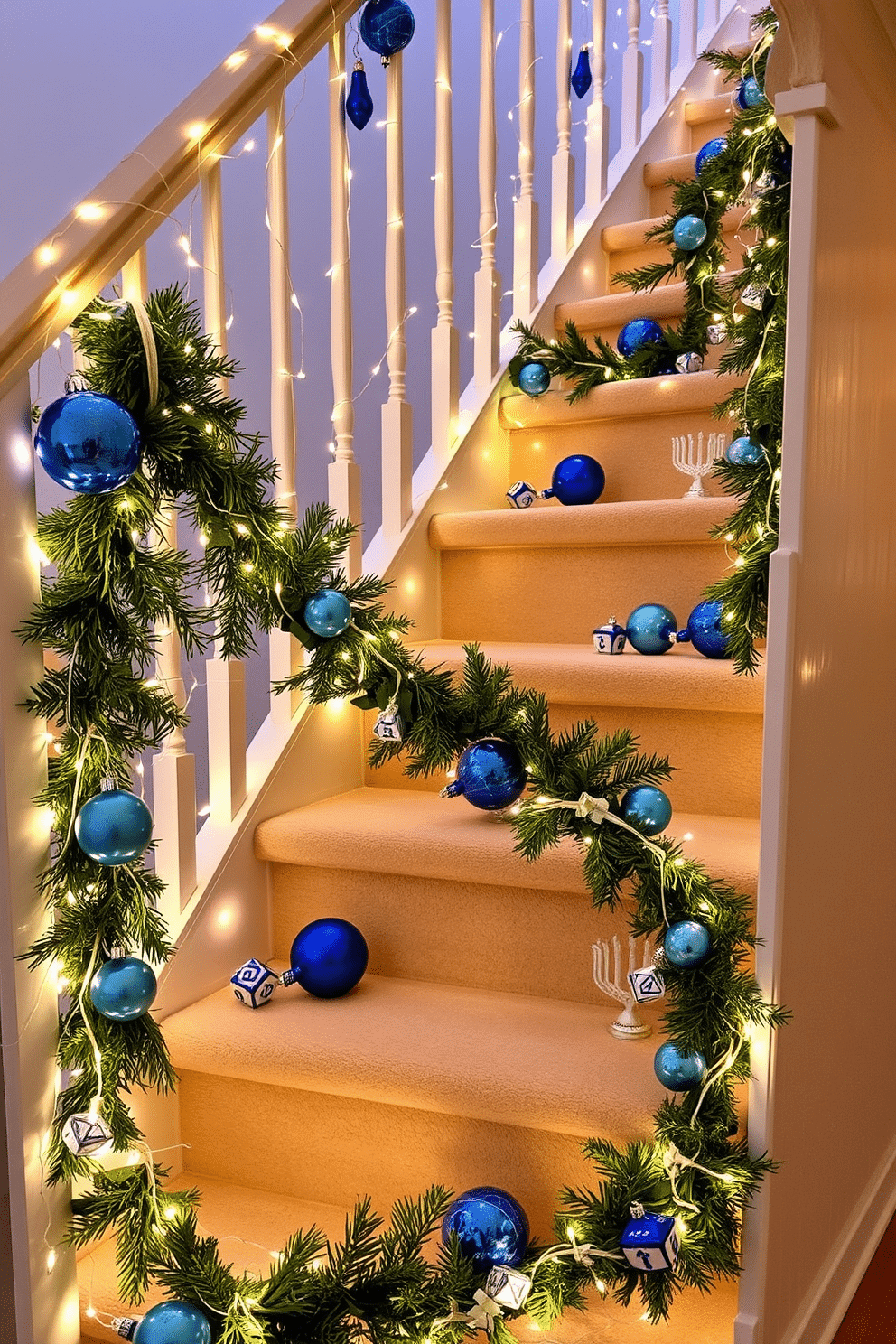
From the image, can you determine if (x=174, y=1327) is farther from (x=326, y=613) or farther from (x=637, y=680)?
(x=637, y=680)

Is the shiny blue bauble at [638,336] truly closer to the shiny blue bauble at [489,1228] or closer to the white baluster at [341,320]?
the white baluster at [341,320]

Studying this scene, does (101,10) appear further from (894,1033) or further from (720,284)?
(894,1033)

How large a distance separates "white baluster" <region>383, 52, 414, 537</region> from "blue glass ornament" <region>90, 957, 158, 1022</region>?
1.01 m

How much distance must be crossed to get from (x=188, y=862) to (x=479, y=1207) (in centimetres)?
58

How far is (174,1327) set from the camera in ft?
3.39

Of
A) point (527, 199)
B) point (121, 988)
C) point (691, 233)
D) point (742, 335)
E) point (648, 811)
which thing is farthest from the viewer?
point (527, 199)

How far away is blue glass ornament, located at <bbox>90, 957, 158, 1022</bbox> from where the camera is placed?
112 cm

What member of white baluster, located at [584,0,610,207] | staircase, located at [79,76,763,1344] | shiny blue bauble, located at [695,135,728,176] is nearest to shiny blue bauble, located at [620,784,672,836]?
staircase, located at [79,76,763,1344]

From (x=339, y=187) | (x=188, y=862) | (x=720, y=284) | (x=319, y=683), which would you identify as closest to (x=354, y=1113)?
(x=188, y=862)

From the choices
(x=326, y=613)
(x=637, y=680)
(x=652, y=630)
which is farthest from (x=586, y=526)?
(x=326, y=613)

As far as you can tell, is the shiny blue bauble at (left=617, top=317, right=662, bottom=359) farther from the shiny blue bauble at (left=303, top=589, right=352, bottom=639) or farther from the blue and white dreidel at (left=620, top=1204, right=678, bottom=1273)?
the blue and white dreidel at (left=620, top=1204, right=678, bottom=1273)

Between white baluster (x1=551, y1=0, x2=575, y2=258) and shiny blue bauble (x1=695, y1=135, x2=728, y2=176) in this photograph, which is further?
white baluster (x1=551, y1=0, x2=575, y2=258)

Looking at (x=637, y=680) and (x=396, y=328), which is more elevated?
(x=396, y=328)

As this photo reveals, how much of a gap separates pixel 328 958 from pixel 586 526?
0.85 metres
